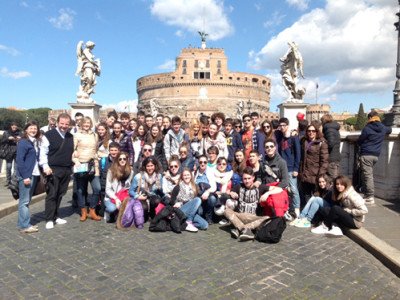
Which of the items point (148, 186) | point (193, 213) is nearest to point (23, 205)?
point (148, 186)

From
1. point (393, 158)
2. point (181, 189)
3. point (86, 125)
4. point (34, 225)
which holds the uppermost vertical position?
point (86, 125)

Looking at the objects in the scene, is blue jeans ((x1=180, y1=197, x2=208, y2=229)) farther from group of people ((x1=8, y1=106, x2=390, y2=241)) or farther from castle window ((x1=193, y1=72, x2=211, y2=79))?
castle window ((x1=193, y1=72, x2=211, y2=79))

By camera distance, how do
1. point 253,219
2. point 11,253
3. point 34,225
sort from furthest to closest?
point 34,225
point 253,219
point 11,253

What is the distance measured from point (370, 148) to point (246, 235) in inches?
135

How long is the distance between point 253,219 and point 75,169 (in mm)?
3018

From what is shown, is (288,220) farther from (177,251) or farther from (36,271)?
(36,271)

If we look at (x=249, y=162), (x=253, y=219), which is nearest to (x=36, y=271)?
(x=253, y=219)

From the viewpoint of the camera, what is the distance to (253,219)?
4.65 m

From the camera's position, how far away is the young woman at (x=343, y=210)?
454 cm

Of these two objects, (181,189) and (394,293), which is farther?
(181,189)

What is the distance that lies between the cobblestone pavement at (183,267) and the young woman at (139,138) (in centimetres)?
182

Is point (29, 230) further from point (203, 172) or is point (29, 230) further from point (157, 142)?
point (203, 172)

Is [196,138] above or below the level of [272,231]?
above

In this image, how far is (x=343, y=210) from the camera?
4590mm
